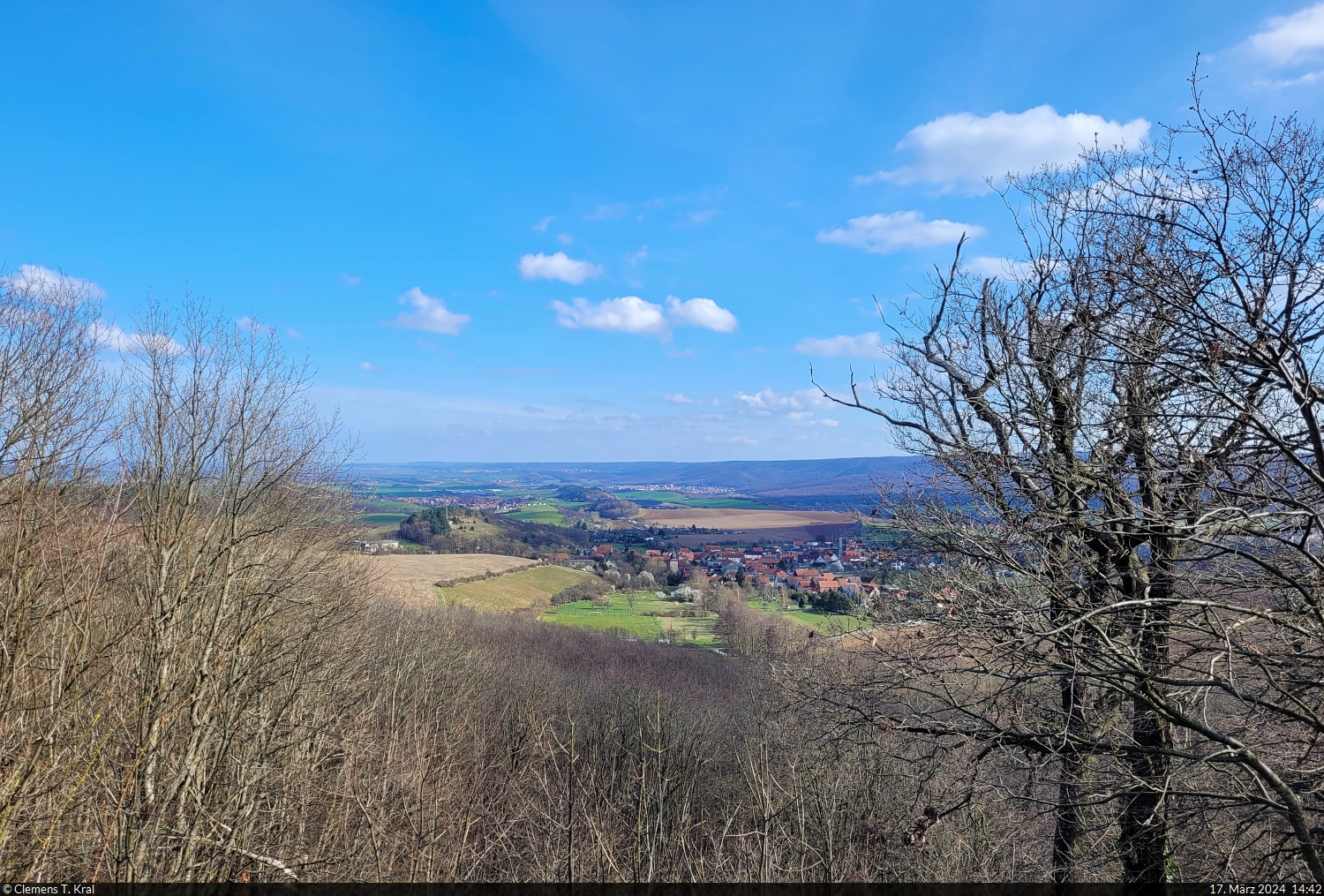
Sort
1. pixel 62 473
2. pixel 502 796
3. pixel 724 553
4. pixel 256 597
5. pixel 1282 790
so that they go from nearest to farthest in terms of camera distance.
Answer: pixel 1282 790
pixel 62 473
pixel 256 597
pixel 502 796
pixel 724 553

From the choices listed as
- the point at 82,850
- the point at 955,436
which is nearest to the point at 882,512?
the point at 955,436

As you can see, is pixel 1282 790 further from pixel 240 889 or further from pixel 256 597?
pixel 256 597

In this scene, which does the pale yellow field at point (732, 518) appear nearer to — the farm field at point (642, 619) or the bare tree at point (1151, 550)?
the farm field at point (642, 619)

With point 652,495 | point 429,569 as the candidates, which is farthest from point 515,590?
point 652,495

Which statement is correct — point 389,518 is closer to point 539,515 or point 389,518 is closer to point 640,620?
point 640,620

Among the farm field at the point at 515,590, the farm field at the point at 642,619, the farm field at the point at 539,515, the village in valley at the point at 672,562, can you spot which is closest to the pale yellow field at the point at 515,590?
the farm field at the point at 515,590
